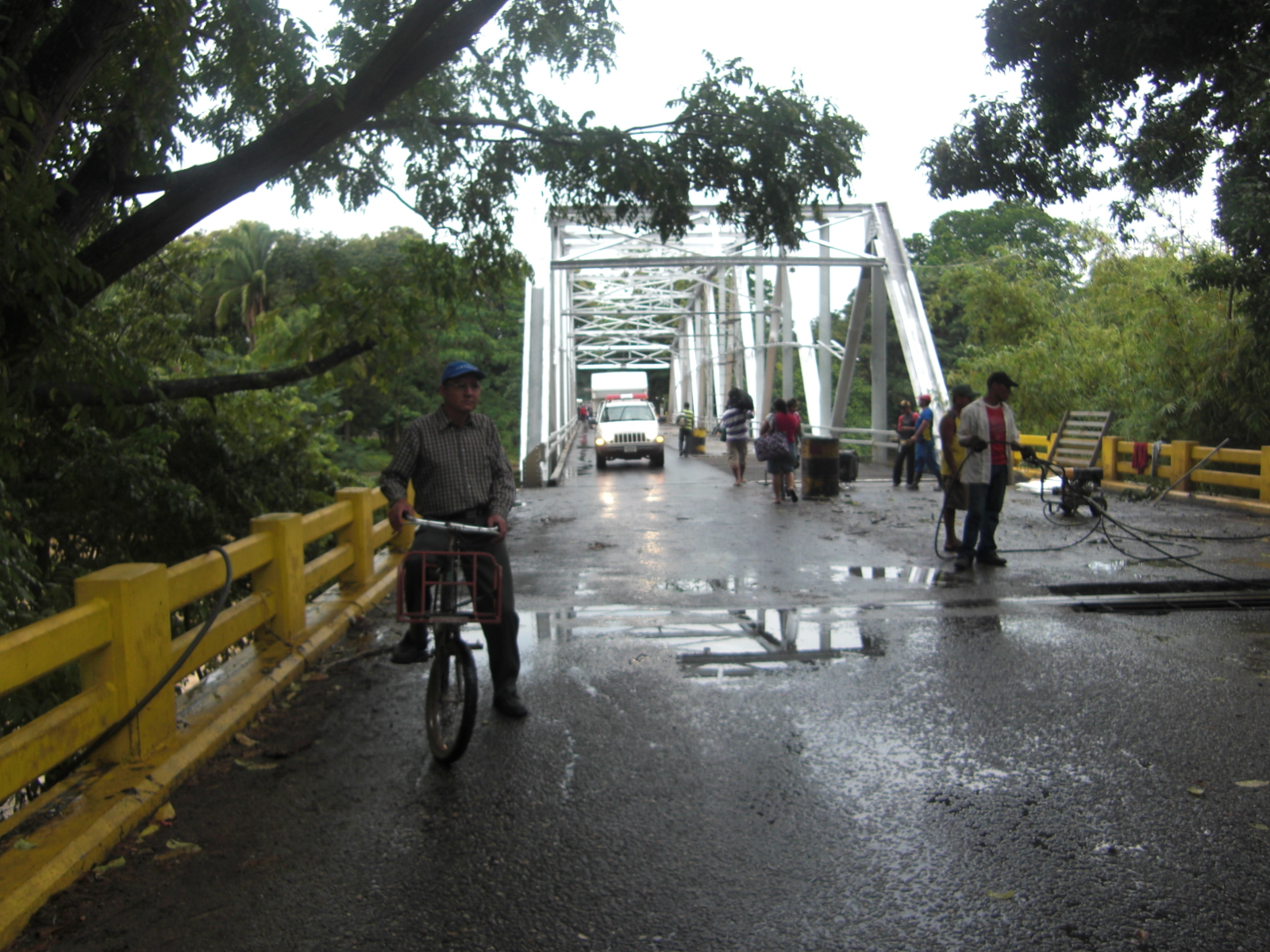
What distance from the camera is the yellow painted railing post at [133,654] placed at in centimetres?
451

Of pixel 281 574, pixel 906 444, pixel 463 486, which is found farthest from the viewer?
pixel 906 444

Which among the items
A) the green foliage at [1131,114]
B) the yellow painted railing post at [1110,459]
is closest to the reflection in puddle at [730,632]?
the green foliage at [1131,114]

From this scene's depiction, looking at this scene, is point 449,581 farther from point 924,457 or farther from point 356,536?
point 924,457

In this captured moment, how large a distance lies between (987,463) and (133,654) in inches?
309

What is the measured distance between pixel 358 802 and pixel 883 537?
31.0ft

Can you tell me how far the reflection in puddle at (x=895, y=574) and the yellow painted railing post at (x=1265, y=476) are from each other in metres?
7.11

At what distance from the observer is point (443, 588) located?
514 cm

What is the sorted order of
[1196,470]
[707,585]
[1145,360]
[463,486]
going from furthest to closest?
[1145,360] < [1196,470] < [707,585] < [463,486]

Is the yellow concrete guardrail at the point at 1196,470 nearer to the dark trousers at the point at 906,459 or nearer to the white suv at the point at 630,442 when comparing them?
the dark trousers at the point at 906,459

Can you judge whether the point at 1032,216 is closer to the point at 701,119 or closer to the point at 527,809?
the point at 701,119

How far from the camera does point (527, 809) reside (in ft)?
14.1

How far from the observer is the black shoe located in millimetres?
5484

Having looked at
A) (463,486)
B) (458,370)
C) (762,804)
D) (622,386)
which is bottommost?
(762,804)

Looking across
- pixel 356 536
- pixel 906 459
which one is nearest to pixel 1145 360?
pixel 906 459
